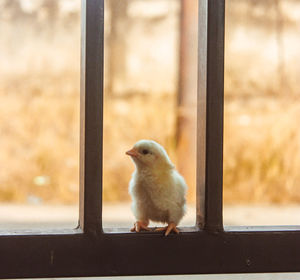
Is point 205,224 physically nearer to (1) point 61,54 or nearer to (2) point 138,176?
(2) point 138,176

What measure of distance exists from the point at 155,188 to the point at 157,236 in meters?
0.10

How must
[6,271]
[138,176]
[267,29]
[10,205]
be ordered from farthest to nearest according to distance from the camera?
[267,29], [10,205], [138,176], [6,271]

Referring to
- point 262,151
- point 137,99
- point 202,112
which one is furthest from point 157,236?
point 262,151

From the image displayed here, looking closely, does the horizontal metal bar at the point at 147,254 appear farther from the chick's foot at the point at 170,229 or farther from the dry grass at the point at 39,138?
the dry grass at the point at 39,138

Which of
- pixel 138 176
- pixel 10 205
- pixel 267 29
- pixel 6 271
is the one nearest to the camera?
pixel 6 271

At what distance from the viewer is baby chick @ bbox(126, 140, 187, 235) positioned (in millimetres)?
948

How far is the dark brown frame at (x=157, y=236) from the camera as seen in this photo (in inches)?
33.8

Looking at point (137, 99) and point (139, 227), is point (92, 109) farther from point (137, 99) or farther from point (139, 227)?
point (137, 99)

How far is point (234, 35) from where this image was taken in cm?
368

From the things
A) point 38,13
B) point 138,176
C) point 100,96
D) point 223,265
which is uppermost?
point 38,13

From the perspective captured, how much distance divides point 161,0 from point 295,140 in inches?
58.0

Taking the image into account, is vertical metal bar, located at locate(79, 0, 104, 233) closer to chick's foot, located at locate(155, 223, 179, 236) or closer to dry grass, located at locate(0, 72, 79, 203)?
chick's foot, located at locate(155, 223, 179, 236)

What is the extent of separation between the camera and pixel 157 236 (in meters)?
0.89

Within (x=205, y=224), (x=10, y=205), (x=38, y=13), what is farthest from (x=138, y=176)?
(x=38, y=13)
